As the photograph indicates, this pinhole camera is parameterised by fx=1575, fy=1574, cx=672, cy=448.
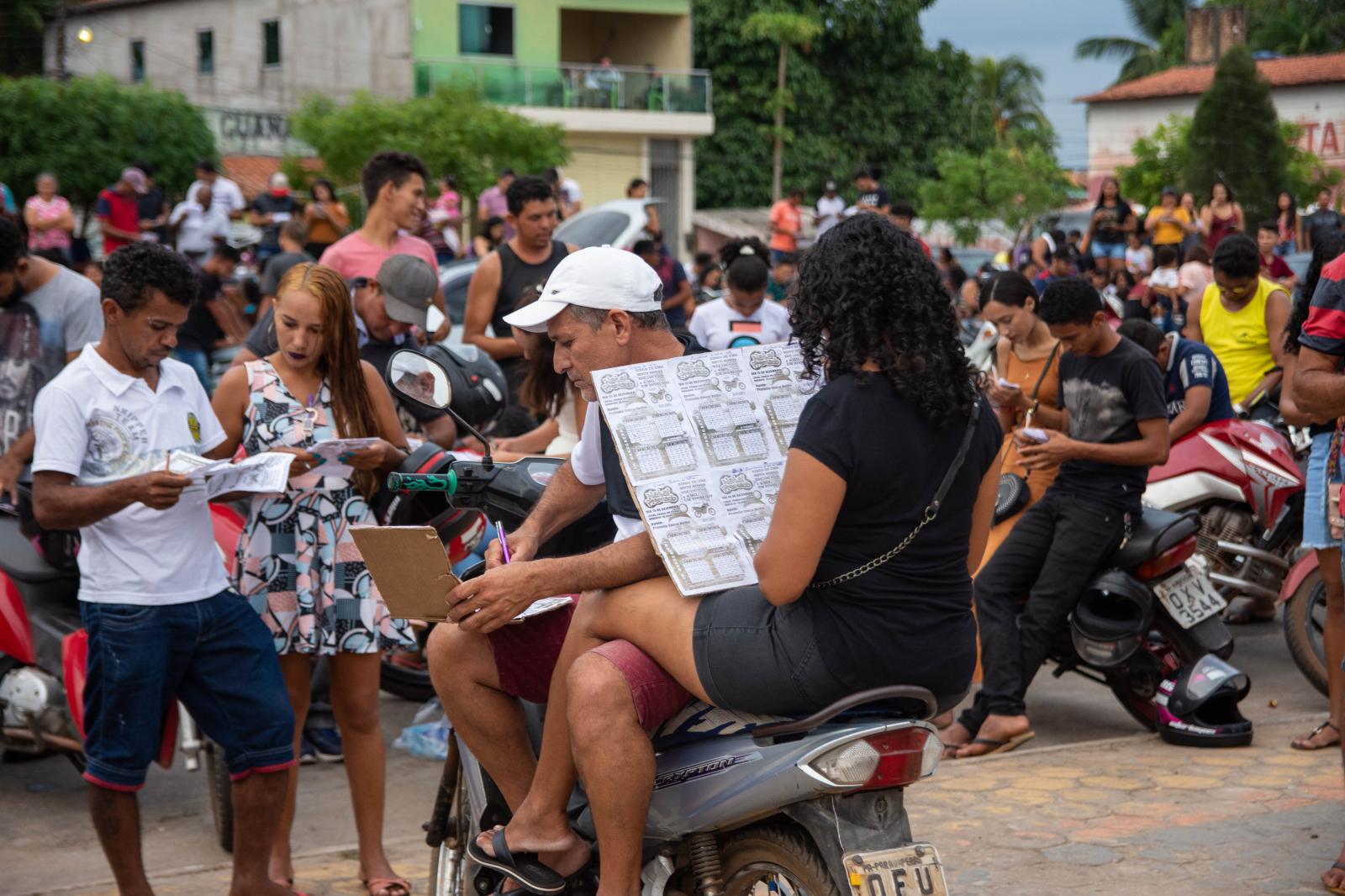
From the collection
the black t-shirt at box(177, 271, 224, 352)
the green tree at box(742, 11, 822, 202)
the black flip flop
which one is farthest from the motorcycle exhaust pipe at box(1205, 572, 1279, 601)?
the green tree at box(742, 11, 822, 202)

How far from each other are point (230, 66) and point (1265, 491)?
3983 centimetres

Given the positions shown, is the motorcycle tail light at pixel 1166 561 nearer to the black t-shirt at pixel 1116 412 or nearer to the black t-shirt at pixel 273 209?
the black t-shirt at pixel 1116 412

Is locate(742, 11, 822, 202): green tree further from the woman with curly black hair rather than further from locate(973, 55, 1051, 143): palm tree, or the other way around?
the woman with curly black hair

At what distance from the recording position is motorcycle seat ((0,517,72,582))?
5.84m

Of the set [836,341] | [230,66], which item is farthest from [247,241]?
[230,66]

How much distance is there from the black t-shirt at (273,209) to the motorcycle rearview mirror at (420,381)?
1411cm

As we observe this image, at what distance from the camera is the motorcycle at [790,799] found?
10.8 feet

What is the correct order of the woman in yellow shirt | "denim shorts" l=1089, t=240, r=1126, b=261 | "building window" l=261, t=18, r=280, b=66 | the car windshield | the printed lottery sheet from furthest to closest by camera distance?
"building window" l=261, t=18, r=280, b=66 → the woman in yellow shirt → "denim shorts" l=1089, t=240, r=1126, b=261 → the car windshield → the printed lottery sheet

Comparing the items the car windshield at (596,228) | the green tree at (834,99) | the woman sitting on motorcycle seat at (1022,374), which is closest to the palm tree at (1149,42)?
the green tree at (834,99)

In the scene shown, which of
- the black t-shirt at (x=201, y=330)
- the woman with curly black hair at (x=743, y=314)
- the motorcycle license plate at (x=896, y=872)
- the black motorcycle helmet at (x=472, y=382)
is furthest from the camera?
the black t-shirt at (x=201, y=330)

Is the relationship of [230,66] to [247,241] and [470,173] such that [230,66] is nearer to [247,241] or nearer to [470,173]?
[470,173]

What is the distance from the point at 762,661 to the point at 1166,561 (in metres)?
3.71

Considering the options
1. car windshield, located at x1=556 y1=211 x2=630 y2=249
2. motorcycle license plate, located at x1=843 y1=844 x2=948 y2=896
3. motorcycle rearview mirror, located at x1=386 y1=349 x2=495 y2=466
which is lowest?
motorcycle license plate, located at x1=843 y1=844 x2=948 y2=896

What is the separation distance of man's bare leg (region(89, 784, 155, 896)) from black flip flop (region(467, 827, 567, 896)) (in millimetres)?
1205
